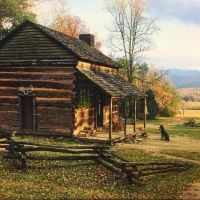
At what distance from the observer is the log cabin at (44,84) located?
18.2 meters

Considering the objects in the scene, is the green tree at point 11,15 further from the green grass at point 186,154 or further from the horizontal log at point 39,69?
the green grass at point 186,154

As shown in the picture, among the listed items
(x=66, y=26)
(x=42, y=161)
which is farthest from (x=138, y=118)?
(x=42, y=161)

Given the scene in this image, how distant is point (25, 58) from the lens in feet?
62.8

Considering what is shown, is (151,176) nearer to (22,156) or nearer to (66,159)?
(66,159)

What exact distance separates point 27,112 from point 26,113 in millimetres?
112

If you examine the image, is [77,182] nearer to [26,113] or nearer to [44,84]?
[44,84]

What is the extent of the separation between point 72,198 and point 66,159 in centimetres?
330

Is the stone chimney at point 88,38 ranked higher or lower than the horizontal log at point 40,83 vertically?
higher

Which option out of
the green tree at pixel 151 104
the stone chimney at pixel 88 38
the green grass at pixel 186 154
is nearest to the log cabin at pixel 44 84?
the green grass at pixel 186 154

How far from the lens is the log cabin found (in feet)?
59.6

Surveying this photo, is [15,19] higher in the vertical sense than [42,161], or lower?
higher

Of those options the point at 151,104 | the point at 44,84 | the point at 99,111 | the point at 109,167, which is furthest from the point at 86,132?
the point at 151,104

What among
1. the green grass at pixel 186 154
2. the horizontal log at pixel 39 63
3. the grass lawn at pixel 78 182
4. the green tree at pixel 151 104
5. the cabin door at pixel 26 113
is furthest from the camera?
the green tree at pixel 151 104

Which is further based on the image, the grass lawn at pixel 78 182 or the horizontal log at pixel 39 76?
the horizontal log at pixel 39 76
